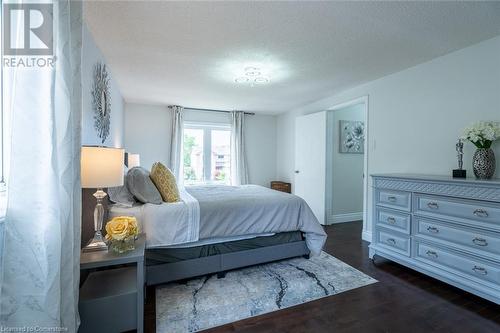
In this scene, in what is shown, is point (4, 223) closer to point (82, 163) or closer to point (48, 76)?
point (82, 163)

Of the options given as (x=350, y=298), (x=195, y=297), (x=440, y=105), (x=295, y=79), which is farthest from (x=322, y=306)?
(x=295, y=79)

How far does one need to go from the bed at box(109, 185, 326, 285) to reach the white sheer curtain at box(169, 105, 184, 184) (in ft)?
9.11

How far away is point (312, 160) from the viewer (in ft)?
14.9

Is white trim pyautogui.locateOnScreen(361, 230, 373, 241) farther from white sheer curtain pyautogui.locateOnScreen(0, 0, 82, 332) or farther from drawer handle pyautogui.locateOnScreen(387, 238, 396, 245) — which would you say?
white sheer curtain pyautogui.locateOnScreen(0, 0, 82, 332)

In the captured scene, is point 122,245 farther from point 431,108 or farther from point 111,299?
point 431,108

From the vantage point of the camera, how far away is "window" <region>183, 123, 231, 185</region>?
533 cm

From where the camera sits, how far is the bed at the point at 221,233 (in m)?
2.09

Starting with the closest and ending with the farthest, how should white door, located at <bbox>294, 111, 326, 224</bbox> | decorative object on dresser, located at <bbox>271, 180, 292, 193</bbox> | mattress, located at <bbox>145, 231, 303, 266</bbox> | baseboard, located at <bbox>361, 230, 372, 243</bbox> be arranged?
mattress, located at <bbox>145, 231, 303, 266</bbox> → baseboard, located at <bbox>361, 230, 372, 243</bbox> → white door, located at <bbox>294, 111, 326, 224</bbox> → decorative object on dresser, located at <bbox>271, 180, 292, 193</bbox>

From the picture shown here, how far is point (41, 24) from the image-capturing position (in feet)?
3.57

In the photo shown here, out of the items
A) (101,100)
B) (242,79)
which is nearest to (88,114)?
(101,100)

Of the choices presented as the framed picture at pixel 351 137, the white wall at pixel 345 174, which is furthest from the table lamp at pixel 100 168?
the framed picture at pixel 351 137

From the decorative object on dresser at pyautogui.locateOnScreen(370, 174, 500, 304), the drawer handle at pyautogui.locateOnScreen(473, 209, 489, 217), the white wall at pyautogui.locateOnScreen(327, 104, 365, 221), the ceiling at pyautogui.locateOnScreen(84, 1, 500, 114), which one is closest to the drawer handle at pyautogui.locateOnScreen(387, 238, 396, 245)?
the decorative object on dresser at pyautogui.locateOnScreen(370, 174, 500, 304)

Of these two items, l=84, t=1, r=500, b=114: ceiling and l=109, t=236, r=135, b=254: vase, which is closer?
l=109, t=236, r=135, b=254: vase

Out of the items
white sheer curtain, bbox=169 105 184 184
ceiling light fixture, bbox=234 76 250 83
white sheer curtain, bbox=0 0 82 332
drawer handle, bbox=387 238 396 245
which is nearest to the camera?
white sheer curtain, bbox=0 0 82 332
